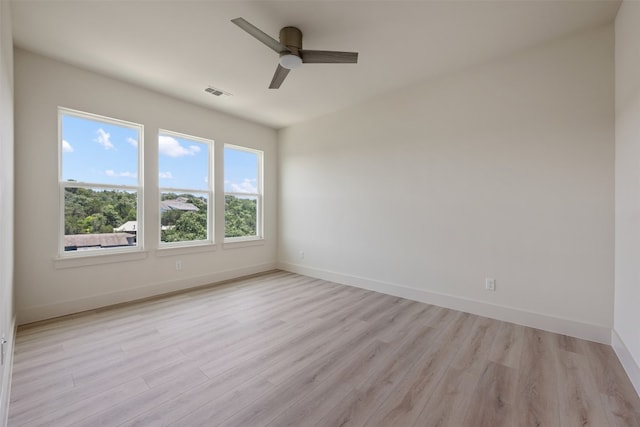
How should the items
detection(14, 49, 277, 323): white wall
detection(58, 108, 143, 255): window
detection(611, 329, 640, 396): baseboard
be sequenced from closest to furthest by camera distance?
detection(611, 329, 640, 396): baseboard
detection(14, 49, 277, 323): white wall
detection(58, 108, 143, 255): window

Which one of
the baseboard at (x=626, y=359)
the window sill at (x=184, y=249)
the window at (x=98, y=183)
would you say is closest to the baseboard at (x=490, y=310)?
the baseboard at (x=626, y=359)

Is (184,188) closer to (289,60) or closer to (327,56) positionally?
(289,60)

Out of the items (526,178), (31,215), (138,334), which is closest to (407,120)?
(526,178)

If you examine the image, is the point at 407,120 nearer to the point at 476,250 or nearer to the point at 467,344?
the point at 476,250

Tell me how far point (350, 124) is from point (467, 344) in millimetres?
3262

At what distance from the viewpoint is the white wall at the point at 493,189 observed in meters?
2.50

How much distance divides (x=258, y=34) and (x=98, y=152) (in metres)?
Answer: 2.59

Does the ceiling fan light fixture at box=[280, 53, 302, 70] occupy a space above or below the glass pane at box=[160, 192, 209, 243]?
above

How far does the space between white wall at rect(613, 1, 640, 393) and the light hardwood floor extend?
28 centimetres

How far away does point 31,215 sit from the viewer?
284 cm

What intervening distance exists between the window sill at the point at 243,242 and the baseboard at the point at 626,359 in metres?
4.59

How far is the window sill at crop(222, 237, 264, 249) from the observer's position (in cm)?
457

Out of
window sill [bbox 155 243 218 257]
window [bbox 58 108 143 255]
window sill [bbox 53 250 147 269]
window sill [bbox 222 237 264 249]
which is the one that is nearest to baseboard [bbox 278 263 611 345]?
window sill [bbox 222 237 264 249]

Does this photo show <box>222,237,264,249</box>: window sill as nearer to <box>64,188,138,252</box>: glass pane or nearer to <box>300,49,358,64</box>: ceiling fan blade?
<box>64,188,138,252</box>: glass pane
